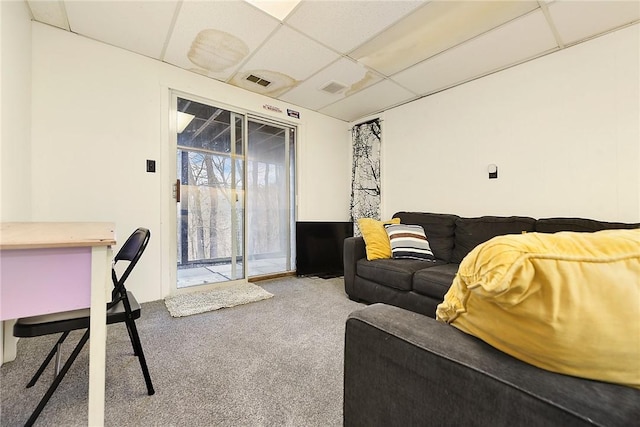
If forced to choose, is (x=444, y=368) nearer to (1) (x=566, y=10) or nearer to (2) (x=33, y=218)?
(1) (x=566, y=10)

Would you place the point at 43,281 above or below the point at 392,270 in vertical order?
above

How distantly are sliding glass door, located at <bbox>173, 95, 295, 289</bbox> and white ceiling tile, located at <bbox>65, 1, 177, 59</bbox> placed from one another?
0.63m

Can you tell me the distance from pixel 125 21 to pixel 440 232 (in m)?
3.49

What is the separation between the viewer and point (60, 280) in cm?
96

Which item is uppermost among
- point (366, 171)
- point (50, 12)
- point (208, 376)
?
point (50, 12)

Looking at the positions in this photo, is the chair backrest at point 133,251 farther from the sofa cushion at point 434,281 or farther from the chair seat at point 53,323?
the sofa cushion at point 434,281

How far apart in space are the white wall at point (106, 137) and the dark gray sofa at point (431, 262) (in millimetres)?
2008

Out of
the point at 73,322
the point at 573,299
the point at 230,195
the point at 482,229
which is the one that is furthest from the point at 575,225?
the point at 230,195

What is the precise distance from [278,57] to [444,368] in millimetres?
2937

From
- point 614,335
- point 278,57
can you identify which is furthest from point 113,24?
point 614,335

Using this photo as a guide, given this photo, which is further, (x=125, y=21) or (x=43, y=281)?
(x=125, y=21)

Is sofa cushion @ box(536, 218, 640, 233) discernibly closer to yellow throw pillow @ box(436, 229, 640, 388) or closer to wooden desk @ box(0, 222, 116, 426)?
yellow throw pillow @ box(436, 229, 640, 388)

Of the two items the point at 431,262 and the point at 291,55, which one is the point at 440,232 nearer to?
the point at 431,262

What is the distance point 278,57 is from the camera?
8.85 feet
